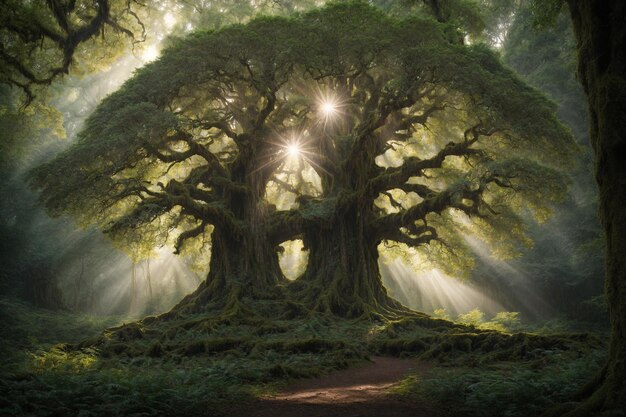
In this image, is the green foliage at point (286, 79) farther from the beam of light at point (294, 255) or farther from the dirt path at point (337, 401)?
the beam of light at point (294, 255)

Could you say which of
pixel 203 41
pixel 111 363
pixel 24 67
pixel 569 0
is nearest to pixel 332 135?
pixel 203 41

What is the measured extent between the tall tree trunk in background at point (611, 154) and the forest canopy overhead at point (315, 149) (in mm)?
8265

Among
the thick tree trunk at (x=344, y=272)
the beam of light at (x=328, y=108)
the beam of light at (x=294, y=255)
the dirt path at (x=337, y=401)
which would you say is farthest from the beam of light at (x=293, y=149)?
the dirt path at (x=337, y=401)

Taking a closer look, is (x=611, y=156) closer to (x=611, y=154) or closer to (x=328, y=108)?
(x=611, y=154)

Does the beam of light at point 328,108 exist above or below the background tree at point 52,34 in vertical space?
below

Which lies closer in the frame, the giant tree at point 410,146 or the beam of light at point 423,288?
the giant tree at point 410,146

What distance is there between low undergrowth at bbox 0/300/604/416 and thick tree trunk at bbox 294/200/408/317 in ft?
3.97

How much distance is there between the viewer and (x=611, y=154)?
4.61 m

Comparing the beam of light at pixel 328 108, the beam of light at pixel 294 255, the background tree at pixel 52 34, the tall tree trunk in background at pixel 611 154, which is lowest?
the tall tree trunk in background at pixel 611 154

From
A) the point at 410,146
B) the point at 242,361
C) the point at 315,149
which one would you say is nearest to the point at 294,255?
the point at 410,146

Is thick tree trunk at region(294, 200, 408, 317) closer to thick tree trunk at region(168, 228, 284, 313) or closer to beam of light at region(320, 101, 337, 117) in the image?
thick tree trunk at region(168, 228, 284, 313)

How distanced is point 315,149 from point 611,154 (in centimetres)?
1473

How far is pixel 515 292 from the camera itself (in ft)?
88.2

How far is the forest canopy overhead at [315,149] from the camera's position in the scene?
1298 centimetres
